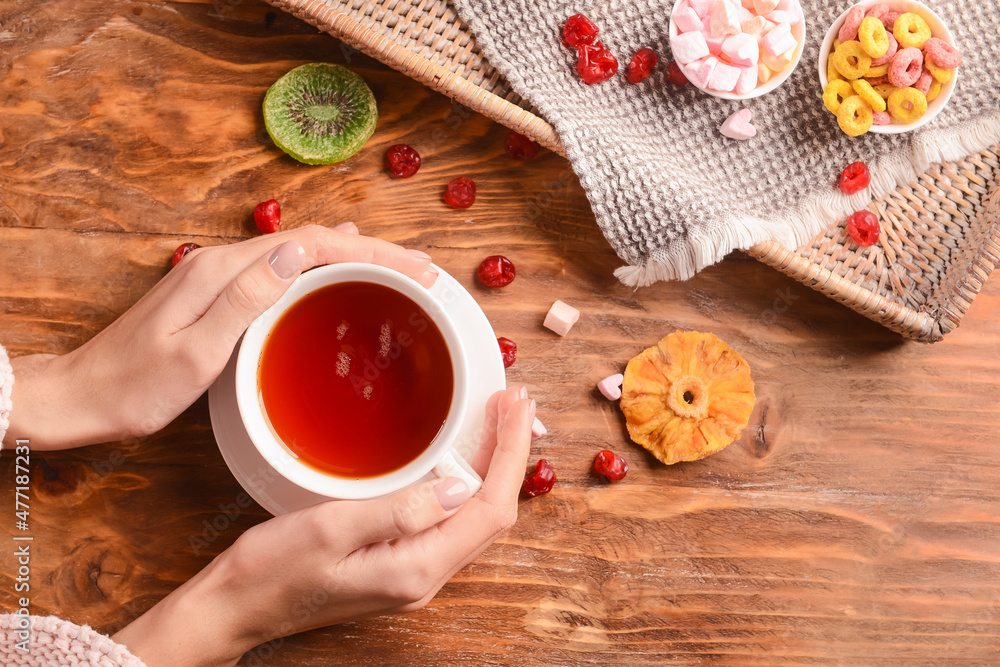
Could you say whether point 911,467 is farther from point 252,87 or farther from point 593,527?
point 252,87

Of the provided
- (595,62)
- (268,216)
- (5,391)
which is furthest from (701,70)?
(5,391)

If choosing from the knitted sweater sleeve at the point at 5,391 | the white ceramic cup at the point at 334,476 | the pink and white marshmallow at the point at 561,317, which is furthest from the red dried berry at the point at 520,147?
the knitted sweater sleeve at the point at 5,391

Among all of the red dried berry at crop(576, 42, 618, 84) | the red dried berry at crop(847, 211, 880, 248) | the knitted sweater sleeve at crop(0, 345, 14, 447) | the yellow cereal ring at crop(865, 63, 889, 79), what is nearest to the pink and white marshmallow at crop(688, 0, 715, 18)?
the red dried berry at crop(576, 42, 618, 84)

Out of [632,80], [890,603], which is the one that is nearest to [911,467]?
[890,603]

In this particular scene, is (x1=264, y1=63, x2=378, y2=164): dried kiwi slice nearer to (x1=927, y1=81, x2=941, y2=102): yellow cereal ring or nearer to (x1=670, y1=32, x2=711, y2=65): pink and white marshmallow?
(x1=670, y1=32, x2=711, y2=65): pink and white marshmallow

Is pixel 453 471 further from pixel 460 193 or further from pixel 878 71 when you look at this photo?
pixel 878 71

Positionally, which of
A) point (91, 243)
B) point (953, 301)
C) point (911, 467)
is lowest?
point (911, 467)
